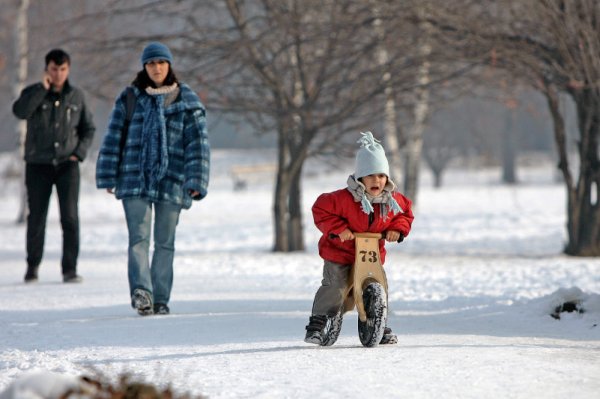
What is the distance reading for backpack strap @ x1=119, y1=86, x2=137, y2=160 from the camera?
8.46 m

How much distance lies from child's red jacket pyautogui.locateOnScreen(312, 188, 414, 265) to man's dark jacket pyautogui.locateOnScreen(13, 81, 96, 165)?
467cm

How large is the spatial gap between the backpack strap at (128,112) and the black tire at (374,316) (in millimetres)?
2752

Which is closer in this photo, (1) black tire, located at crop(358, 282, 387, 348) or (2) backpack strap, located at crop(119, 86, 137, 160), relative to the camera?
Answer: (1) black tire, located at crop(358, 282, 387, 348)

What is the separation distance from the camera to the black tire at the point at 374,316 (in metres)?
6.50

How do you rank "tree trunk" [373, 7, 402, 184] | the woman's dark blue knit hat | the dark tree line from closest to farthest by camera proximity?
the woman's dark blue knit hat
the dark tree line
"tree trunk" [373, 7, 402, 184]

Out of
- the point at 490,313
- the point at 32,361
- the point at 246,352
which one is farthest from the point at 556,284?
the point at 32,361

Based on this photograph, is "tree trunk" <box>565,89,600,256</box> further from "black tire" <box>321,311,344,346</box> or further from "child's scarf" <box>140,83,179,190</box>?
"black tire" <box>321,311,344,346</box>

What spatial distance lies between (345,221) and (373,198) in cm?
21

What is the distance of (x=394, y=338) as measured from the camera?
6.77 m

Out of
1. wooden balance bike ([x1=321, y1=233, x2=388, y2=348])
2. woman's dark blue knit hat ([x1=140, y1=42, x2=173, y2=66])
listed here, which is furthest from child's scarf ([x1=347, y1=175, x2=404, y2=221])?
woman's dark blue knit hat ([x1=140, y1=42, x2=173, y2=66])

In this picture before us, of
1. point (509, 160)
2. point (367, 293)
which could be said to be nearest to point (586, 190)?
Result: point (367, 293)

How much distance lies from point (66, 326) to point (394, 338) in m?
2.41

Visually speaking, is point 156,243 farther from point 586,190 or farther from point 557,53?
point 586,190

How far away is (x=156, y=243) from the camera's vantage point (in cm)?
848
